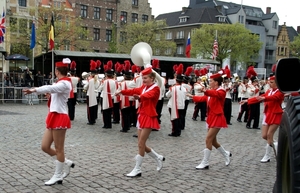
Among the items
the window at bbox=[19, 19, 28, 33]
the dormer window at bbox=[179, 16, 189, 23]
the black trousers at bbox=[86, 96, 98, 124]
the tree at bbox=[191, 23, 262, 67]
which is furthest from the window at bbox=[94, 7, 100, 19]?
the black trousers at bbox=[86, 96, 98, 124]

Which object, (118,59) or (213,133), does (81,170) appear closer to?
(213,133)

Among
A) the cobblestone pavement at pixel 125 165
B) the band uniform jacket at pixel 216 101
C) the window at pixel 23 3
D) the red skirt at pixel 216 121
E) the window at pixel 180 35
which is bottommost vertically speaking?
the cobblestone pavement at pixel 125 165

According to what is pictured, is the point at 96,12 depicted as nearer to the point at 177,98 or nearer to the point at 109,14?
the point at 109,14

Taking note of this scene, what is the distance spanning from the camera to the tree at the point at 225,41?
50.6m

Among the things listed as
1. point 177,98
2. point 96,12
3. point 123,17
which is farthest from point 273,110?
point 123,17

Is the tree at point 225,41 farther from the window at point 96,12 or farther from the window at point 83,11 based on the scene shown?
the window at point 83,11

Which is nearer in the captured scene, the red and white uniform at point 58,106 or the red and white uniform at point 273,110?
the red and white uniform at point 58,106

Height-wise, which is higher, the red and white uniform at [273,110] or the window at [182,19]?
the window at [182,19]

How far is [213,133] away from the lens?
24.9 feet

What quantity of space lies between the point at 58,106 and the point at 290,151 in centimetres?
427

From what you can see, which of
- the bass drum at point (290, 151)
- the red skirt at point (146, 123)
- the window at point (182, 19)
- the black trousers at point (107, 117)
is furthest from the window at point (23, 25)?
the window at point (182, 19)

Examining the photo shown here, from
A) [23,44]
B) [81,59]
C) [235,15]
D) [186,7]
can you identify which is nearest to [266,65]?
[235,15]

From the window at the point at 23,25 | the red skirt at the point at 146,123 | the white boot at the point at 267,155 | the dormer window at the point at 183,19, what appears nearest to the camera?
the red skirt at the point at 146,123

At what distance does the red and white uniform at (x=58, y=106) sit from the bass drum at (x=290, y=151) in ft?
11.9
